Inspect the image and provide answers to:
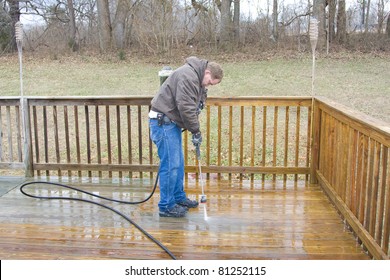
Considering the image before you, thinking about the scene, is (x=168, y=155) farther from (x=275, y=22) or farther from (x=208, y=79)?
(x=275, y=22)

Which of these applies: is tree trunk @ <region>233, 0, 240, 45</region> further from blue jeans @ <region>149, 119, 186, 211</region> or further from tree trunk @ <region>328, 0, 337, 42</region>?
blue jeans @ <region>149, 119, 186, 211</region>

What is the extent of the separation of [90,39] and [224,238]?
15433 mm

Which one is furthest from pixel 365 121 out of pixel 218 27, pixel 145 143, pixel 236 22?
pixel 236 22

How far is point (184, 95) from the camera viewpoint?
3.56m

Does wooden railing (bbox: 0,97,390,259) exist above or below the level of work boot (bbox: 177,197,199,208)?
above

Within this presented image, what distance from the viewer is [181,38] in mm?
16094

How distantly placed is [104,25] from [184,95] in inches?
558

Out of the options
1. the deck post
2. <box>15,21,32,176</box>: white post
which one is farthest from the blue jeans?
<box>15,21,32,176</box>: white post

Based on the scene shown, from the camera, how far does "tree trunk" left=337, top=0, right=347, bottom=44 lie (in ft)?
54.3

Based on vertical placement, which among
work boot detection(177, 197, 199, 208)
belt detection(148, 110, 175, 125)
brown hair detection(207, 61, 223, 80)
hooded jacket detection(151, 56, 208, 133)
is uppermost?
brown hair detection(207, 61, 223, 80)

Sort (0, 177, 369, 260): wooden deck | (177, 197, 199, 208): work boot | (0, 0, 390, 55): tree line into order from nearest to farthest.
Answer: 1. (0, 177, 369, 260): wooden deck
2. (177, 197, 199, 208): work boot
3. (0, 0, 390, 55): tree line

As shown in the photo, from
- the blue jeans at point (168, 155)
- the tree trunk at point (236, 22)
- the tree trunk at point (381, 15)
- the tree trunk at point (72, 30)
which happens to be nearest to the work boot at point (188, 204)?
the blue jeans at point (168, 155)

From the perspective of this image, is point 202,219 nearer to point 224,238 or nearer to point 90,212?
point 224,238
